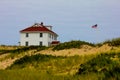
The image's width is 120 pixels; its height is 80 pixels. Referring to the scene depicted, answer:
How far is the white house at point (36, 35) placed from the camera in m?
104

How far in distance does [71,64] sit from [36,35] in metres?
81.3

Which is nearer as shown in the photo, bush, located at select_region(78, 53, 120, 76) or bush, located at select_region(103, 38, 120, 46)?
bush, located at select_region(78, 53, 120, 76)

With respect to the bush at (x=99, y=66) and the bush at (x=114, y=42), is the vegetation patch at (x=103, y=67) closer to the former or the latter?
the bush at (x=99, y=66)

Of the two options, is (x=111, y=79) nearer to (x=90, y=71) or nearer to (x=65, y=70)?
(x=90, y=71)

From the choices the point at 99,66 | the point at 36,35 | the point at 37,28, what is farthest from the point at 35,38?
the point at 99,66

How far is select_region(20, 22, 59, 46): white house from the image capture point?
104 metres

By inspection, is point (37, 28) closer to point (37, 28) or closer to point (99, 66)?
point (37, 28)

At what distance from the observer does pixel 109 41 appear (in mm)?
30500

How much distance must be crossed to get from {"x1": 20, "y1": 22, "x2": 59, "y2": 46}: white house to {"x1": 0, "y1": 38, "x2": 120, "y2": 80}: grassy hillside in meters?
62.5

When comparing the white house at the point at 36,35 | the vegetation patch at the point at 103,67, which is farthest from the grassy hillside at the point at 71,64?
the white house at the point at 36,35

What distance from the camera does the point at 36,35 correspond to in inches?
4144

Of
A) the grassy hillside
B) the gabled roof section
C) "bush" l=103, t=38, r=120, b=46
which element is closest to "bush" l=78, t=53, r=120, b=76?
the grassy hillside

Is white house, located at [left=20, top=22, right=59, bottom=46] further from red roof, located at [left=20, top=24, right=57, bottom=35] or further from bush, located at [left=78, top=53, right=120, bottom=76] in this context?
bush, located at [left=78, top=53, right=120, bottom=76]

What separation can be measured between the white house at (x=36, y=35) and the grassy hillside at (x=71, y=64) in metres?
62.5
